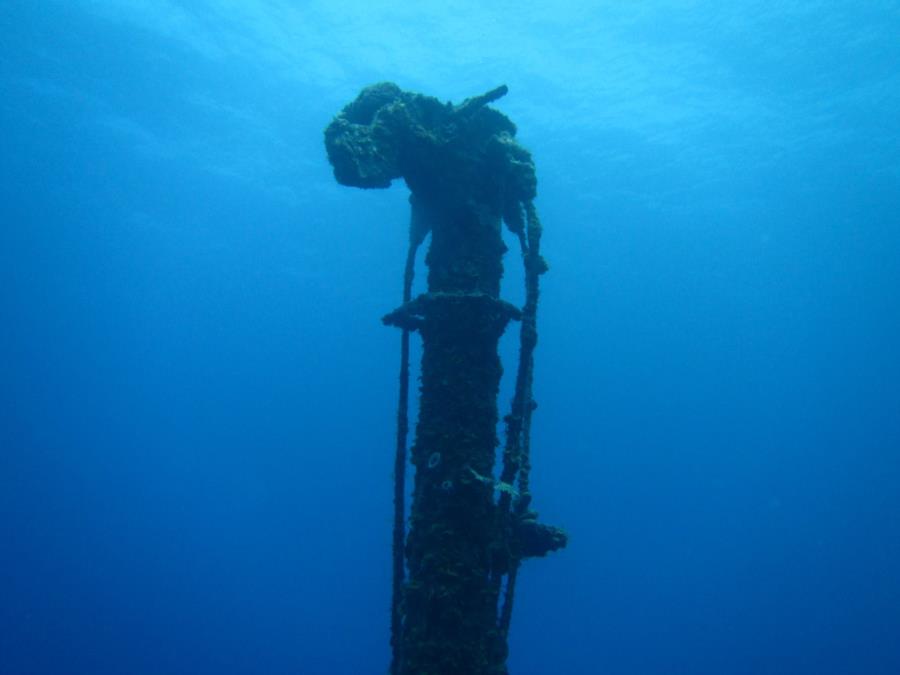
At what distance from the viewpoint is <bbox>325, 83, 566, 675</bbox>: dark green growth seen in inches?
139

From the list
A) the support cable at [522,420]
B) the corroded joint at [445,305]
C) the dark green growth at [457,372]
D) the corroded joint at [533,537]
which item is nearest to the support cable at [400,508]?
the dark green growth at [457,372]

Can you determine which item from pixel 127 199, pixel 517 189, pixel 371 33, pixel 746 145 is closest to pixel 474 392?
pixel 517 189

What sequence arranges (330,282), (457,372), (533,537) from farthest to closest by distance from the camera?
(330,282) < (533,537) < (457,372)

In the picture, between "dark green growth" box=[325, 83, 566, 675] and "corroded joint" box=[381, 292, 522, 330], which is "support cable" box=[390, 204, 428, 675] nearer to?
"dark green growth" box=[325, 83, 566, 675]

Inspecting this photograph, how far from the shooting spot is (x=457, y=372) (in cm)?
397

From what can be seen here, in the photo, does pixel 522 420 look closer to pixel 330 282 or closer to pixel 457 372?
pixel 457 372

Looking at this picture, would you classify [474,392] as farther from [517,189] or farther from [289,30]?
[289,30]

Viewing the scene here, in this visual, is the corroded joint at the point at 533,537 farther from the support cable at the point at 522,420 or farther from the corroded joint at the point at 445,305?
the corroded joint at the point at 445,305

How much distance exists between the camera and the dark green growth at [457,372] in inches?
139

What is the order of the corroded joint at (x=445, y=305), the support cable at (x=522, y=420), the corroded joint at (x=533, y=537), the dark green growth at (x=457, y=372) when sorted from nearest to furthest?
the dark green growth at (x=457, y=372), the support cable at (x=522, y=420), the corroded joint at (x=445, y=305), the corroded joint at (x=533, y=537)

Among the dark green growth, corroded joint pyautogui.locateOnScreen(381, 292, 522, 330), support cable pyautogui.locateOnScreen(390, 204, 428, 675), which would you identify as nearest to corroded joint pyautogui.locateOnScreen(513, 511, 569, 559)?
the dark green growth

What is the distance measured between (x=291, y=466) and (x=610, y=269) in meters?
62.9

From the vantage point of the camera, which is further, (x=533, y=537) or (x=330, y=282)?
(x=330, y=282)

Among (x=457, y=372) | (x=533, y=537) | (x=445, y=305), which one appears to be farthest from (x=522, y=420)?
(x=445, y=305)
